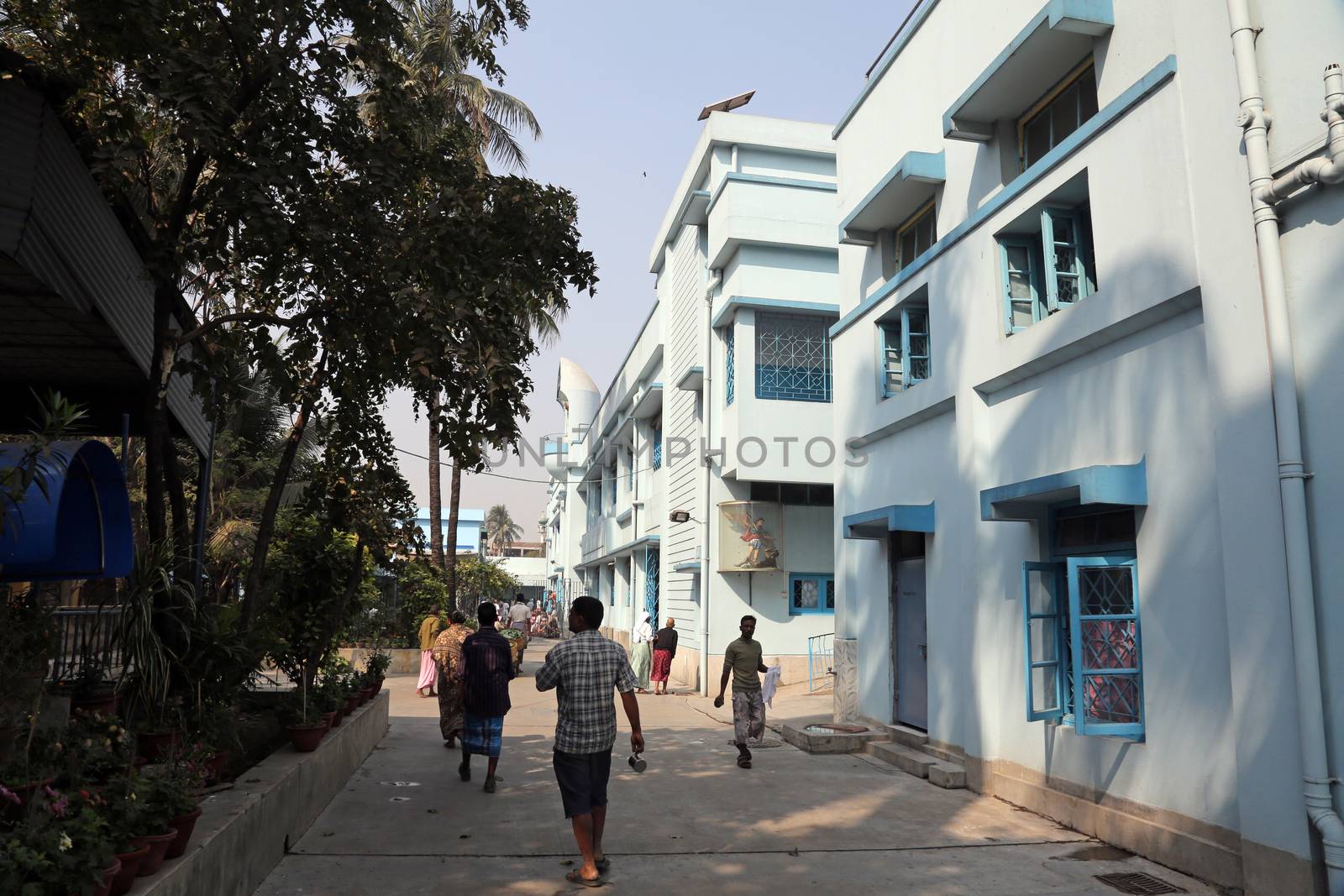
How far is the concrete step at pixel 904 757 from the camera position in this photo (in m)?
9.80

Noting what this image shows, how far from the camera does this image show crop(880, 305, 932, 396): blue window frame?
11.3 metres

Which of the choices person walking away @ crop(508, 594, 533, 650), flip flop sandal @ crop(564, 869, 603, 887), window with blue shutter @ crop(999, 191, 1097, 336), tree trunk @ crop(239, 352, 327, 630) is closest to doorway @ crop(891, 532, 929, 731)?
window with blue shutter @ crop(999, 191, 1097, 336)

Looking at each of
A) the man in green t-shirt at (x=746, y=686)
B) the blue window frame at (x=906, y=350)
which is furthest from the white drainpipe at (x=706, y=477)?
the man in green t-shirt at (x=746, y=686)

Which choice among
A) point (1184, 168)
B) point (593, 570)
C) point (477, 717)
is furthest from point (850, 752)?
point (593, 570)

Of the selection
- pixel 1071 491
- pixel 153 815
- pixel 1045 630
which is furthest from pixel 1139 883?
pixel 153 815

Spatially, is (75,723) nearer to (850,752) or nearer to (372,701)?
(372,701)

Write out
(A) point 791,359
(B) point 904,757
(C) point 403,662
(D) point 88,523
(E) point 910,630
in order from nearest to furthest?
1. (D) point 88,523
2. (B) point 904,757
3. (E) point 910,630
4. (A) point 791,359
5. (C) point 403,662

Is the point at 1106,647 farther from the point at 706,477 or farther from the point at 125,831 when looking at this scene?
the point at 706,477

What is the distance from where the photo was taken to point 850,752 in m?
11.6

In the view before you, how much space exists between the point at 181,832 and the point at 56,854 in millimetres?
1054

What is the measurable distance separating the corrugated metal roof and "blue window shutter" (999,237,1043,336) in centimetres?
724

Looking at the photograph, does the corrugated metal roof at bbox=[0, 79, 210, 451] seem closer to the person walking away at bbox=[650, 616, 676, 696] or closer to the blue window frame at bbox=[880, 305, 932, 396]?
the blue window frame at bbox=[880, 305, 932, 396]

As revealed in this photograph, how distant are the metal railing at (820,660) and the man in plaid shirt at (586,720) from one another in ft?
40.8

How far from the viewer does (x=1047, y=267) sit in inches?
323
